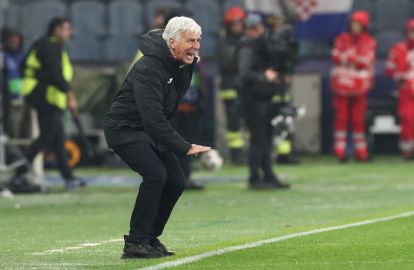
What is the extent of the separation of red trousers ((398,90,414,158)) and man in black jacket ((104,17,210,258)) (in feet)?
46.5

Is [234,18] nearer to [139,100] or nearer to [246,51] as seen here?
[246,51]

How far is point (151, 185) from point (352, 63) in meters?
14.2

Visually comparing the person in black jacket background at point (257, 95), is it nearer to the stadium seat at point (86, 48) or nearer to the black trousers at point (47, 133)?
the black trousers at point (47, 133)

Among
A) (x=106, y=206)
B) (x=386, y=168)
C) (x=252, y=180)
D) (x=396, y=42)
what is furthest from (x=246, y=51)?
(x=396, y=42)

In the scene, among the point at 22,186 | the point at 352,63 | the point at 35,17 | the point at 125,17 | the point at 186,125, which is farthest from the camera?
the point at 125,17

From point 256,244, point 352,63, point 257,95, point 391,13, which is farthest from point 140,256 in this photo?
point 391,13

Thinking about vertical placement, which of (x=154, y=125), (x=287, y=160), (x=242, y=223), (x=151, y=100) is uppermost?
(x=151, y=100)

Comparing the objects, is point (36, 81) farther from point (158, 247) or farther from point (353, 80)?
point (158, 247)

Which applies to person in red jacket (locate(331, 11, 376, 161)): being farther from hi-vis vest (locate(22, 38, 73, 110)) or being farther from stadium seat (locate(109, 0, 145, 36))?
hi-vis vest (locate(22, 38, 73, 110))

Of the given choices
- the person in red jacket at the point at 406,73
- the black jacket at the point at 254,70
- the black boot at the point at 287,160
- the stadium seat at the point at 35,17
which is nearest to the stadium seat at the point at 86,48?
the stadium seat at the point at 35,17

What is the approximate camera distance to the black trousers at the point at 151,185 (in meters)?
9.84

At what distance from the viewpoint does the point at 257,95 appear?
17.7 meters

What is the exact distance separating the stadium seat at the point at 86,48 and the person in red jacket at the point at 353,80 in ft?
16.0

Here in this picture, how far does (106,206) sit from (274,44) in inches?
125
